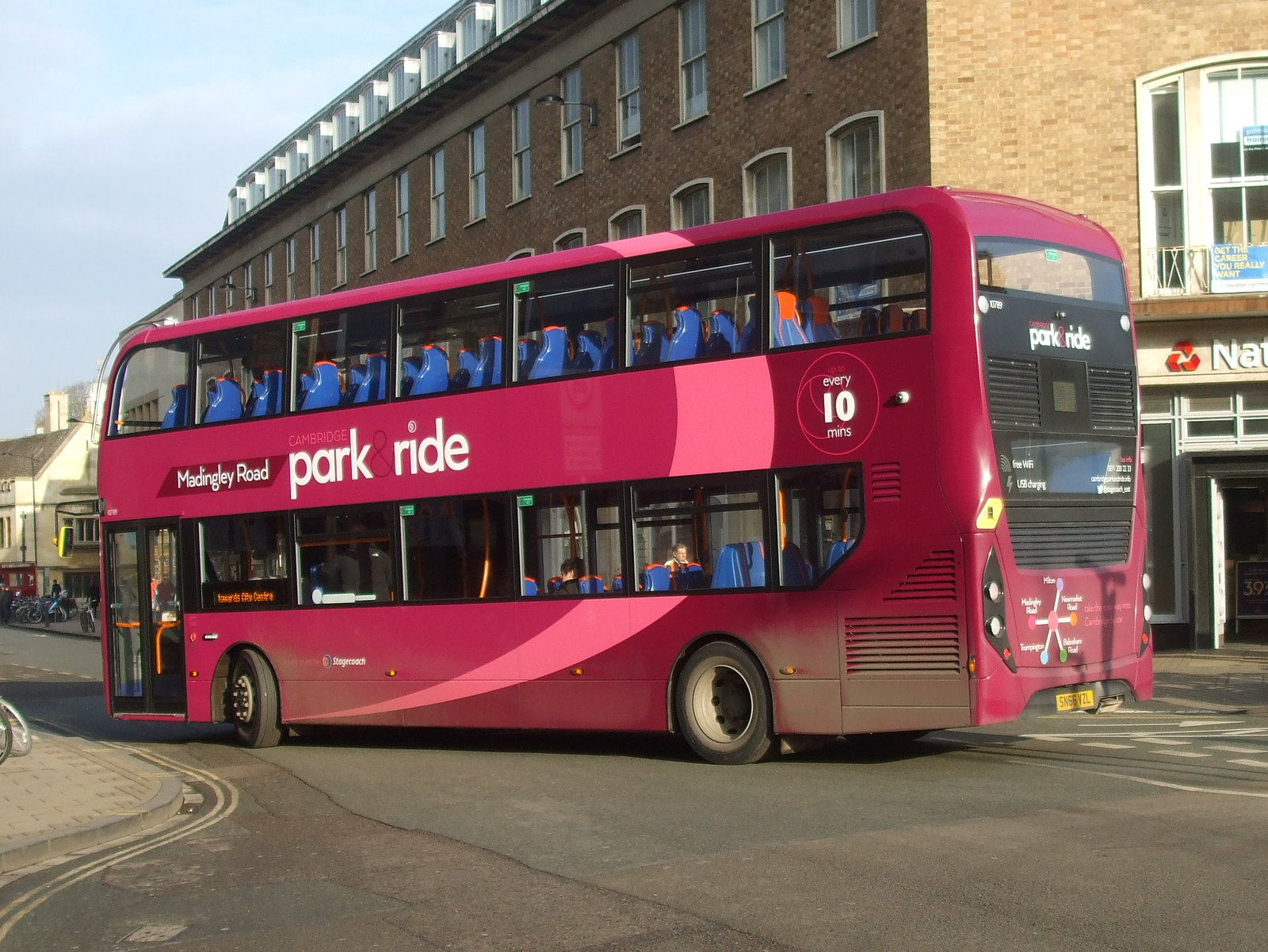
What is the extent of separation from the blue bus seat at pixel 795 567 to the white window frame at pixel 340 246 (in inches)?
1323

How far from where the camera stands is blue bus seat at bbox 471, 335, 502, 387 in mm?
13133

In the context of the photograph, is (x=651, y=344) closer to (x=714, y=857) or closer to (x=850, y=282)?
(x=850, y=282)

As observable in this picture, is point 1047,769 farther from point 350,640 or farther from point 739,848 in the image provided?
point 350,640

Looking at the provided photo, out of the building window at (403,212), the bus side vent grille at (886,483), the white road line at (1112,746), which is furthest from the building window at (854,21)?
the building window at (403,212)

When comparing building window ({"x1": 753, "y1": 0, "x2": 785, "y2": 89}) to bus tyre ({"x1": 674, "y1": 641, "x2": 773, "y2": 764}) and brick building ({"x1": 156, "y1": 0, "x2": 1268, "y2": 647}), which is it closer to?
brick building ({"x1": 156, "y1": 0, "x2": 1268, "y2": 647})

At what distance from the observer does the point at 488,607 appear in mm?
13188

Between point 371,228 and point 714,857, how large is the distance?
35844mm

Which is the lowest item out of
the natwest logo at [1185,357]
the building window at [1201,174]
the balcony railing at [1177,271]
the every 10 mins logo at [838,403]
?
the every 10 mins logo at [838,403]

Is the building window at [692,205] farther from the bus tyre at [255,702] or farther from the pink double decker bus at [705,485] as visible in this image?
the bus tyre at [255,702]

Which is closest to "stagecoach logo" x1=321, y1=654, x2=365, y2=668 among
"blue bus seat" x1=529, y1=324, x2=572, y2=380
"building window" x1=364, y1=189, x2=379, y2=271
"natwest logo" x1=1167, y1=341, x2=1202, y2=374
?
"blue bus seat" x1=529, y1=324, x2=572, y2=380

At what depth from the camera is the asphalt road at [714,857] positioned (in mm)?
6297

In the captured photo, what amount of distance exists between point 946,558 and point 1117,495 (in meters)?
1.78

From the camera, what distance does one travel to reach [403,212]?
1571 inches

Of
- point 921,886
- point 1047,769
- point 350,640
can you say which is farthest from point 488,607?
point 921,886
